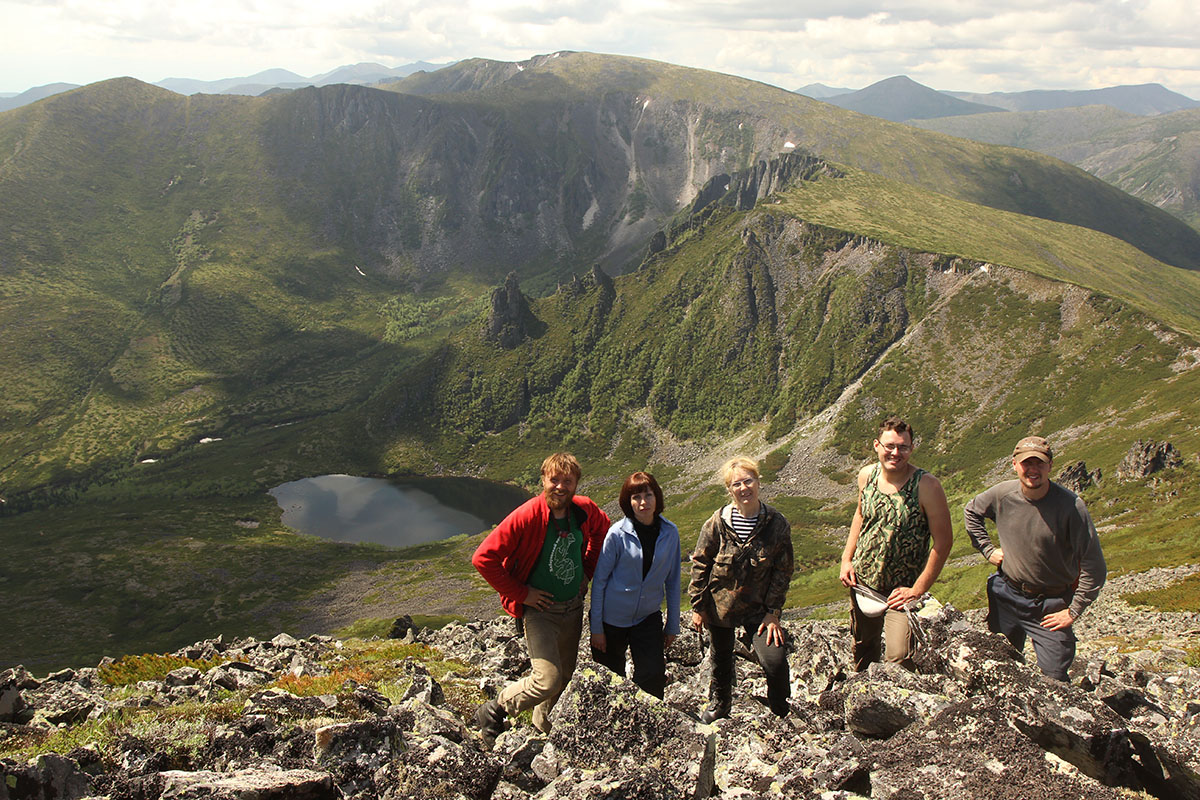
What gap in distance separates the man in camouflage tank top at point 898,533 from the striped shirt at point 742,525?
1.77 meters

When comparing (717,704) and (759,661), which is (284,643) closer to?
(717,704)

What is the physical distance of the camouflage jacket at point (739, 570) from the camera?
11891 millimetres

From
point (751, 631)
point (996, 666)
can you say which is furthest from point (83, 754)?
point (996, 666)

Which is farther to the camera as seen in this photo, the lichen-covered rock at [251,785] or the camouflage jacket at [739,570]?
the camouflage jacket at [739,570]

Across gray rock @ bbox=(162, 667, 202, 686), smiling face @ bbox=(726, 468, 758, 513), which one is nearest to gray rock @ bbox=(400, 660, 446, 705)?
smiling face @ bbox=(726, 468, 758, 513)

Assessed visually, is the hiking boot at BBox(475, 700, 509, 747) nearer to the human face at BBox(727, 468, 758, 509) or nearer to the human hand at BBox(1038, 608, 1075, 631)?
the human face at BBox(727, 468, 758, 509)

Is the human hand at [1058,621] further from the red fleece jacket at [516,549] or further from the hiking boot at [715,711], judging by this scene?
the red fleece jacket at [516,549]

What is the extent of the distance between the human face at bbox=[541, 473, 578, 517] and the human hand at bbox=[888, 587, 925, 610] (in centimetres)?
603

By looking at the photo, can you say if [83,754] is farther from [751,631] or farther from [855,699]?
[855,699]

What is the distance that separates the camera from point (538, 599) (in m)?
11.6

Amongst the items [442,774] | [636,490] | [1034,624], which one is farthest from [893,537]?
[442,774]

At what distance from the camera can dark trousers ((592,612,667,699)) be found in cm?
1195

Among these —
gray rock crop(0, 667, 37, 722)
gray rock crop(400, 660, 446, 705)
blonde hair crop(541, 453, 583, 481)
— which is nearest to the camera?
blonde hair crop(541, 453, 583, 481)

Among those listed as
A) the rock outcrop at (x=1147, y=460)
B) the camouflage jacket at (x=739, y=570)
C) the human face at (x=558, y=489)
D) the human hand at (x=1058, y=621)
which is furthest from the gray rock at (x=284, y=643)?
the rock outcrop at (x=1147, y=460)
